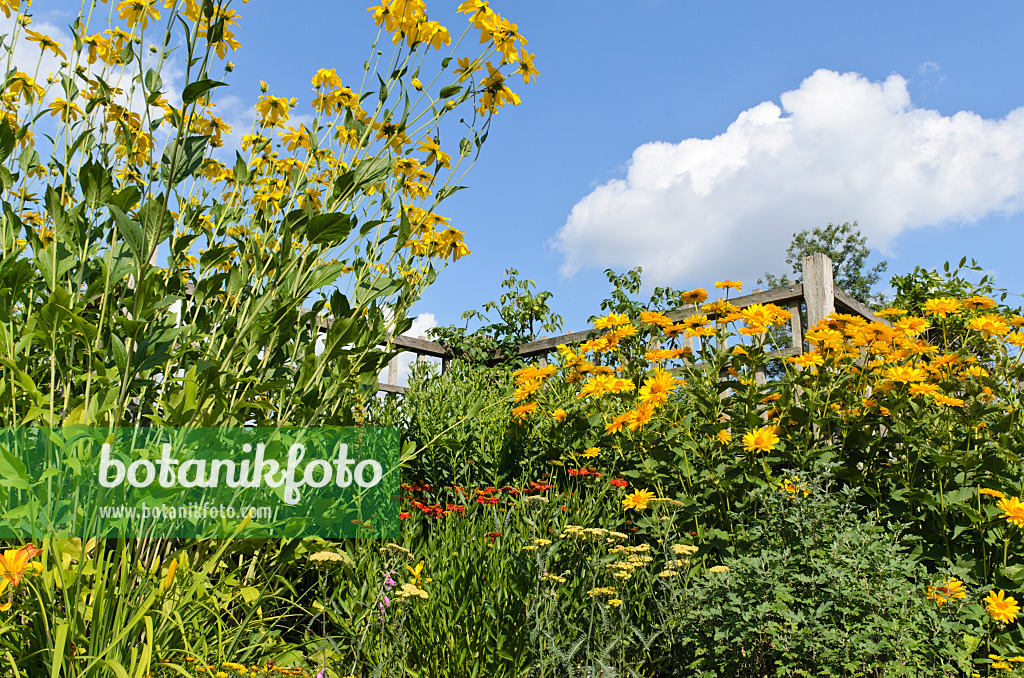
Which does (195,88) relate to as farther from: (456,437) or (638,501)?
(456,437)

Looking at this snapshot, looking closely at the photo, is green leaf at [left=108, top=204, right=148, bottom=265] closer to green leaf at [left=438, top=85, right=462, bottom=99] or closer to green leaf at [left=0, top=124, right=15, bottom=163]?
green leaf at [left=0, top=124, right=15, bottom=163]

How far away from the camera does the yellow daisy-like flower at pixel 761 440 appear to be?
7.33ft

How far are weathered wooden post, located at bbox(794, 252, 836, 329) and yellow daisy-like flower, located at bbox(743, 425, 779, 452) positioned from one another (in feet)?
5.75

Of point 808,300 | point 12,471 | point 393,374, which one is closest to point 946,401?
point 808,300

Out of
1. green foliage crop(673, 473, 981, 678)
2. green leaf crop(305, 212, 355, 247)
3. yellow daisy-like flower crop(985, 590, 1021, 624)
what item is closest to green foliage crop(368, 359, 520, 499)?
green foliage crop(673, 473, 981, 678)

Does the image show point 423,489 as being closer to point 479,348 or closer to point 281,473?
point 281,473

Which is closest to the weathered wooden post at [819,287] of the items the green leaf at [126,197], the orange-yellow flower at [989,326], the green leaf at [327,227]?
the orange-yellow flower at [989,326]

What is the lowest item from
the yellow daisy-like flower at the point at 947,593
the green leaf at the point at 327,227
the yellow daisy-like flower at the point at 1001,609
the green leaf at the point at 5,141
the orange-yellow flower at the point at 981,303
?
the yellow daisy-like flower at the point at 1001,609

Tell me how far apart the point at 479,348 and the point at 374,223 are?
4.48 meters

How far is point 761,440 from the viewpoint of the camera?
7.37ft

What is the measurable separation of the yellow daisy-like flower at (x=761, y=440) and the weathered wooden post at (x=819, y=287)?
5.75ft

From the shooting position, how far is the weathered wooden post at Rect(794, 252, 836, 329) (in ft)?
12.5

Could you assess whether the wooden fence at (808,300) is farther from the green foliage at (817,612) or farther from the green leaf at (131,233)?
the green leaf at (131,233)

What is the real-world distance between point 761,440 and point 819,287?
6.42 ft
